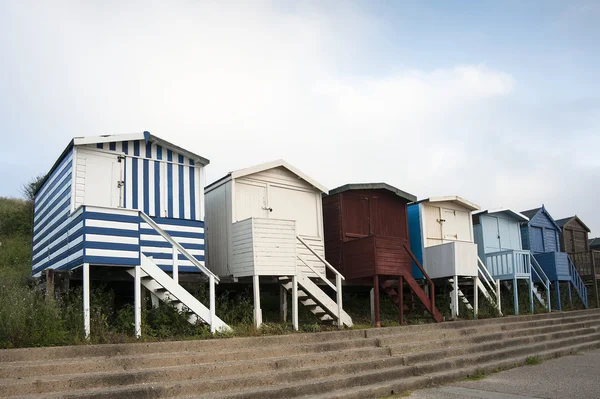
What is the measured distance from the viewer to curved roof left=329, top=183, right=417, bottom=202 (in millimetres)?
17828

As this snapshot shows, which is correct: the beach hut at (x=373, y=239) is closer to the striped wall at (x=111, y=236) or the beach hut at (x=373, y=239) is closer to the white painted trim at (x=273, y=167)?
the white painted trim at (x=273, y=167)

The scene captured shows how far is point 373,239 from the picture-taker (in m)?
15.6

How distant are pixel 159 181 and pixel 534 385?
9224 mm

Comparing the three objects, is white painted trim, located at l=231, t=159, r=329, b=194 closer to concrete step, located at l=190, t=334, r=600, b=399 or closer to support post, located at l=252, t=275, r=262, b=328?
support post, located at l=252, t=275, r=262, b=328

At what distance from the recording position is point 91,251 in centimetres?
1055

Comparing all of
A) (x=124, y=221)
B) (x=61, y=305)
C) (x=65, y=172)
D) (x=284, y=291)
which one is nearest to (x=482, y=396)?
(x=284, y=291)

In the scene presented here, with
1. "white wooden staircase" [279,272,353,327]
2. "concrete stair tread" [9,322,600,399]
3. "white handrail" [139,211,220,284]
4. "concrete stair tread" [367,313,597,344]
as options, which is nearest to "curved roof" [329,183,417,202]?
"white wooden staircase" [279,272,353,327]

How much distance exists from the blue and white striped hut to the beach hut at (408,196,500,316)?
27.9 ft

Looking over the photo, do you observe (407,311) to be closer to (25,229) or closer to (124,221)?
(124,221)

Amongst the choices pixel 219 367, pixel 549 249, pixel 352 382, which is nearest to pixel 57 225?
pixel 219 367

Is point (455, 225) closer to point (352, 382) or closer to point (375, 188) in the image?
point (375, 188)

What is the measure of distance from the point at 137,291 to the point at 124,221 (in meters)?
1.37

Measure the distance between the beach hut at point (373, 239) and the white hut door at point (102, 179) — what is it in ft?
22.1

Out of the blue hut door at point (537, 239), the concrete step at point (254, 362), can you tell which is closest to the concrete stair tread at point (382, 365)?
the concrete step at point (254, 362)
